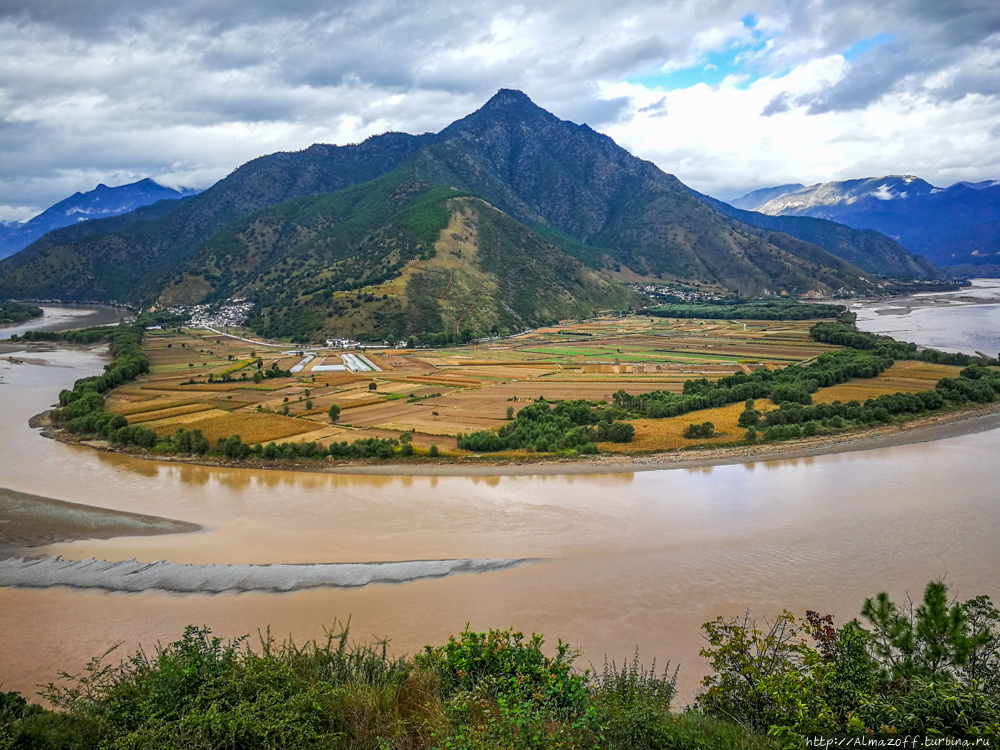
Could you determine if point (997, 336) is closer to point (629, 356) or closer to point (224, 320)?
point (629, 356)

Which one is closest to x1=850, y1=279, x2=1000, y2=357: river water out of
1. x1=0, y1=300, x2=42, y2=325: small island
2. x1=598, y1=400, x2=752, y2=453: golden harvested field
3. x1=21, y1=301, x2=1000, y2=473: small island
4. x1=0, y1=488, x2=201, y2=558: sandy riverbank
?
x1=21, y1=301, x2=1000, y2=473: small island

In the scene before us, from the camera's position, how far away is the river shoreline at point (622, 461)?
3681 cm

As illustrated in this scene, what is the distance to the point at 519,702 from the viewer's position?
10.7 metres

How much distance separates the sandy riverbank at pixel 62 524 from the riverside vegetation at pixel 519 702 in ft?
58.0

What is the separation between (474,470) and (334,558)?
13.4m

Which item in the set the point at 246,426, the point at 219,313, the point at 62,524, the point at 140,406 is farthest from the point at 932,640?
the point at 219,313

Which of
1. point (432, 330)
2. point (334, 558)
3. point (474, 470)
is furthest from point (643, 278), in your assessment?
point (334, 558)

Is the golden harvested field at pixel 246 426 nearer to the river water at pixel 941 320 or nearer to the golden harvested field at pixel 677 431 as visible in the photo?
the golden harvested field at pixel 677 431

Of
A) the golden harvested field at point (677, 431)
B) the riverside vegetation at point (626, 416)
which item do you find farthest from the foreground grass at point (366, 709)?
the golden harvested field at point (677, 431)

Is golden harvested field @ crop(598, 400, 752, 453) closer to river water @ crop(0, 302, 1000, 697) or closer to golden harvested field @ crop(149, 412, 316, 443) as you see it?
river water @ crop(0, 302, 1000, 697)

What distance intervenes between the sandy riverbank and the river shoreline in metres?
8.89

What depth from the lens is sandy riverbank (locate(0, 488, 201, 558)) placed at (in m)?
27.5

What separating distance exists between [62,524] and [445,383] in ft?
125

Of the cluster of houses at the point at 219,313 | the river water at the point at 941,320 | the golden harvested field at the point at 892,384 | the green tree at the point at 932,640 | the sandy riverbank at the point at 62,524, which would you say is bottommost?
the sandy riverbank at the point at 62,524
